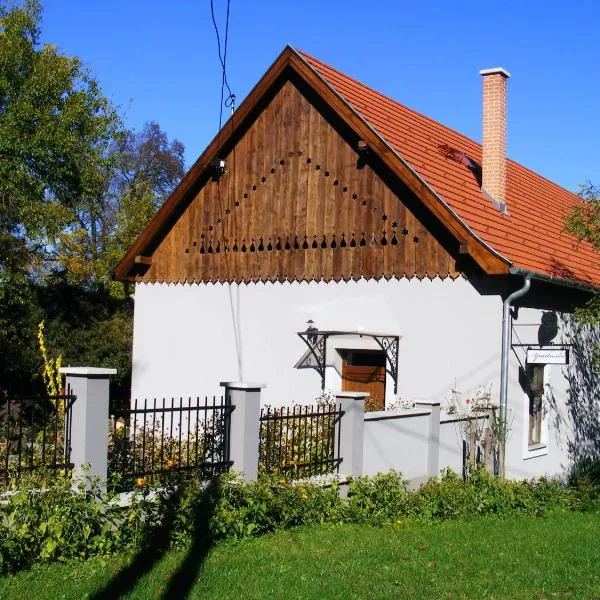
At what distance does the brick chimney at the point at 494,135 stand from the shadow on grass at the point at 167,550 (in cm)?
840

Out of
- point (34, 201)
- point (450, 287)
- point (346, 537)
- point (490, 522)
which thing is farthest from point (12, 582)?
point (34, 201)

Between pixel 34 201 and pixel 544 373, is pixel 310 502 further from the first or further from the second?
pixel 34 201

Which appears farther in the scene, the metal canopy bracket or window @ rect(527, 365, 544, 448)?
window @ rect(527, 365, 544, 448)

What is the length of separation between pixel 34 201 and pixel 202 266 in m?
7.67

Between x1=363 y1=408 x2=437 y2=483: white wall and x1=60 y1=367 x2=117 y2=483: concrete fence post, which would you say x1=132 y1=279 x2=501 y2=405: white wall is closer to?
x1=363 y1=408 x2=437 y2=483: white wall

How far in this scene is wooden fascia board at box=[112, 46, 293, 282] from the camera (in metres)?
14.7

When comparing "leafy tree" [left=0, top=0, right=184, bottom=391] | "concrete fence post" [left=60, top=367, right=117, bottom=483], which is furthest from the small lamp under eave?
"leafy tree" [left=0, top=0, right=184, bottom=391]

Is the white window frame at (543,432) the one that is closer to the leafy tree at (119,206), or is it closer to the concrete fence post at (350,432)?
the concrete fence post at (350,432)

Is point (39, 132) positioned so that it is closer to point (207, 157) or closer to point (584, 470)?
point (207, 157)

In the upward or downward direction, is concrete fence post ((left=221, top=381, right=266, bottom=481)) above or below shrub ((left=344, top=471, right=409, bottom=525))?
above

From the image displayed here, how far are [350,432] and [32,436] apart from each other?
4.15m

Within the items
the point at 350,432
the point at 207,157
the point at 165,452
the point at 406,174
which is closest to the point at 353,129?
the point at 406,174

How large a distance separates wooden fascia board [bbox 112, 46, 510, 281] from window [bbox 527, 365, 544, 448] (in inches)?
115

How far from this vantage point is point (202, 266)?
1575cm
